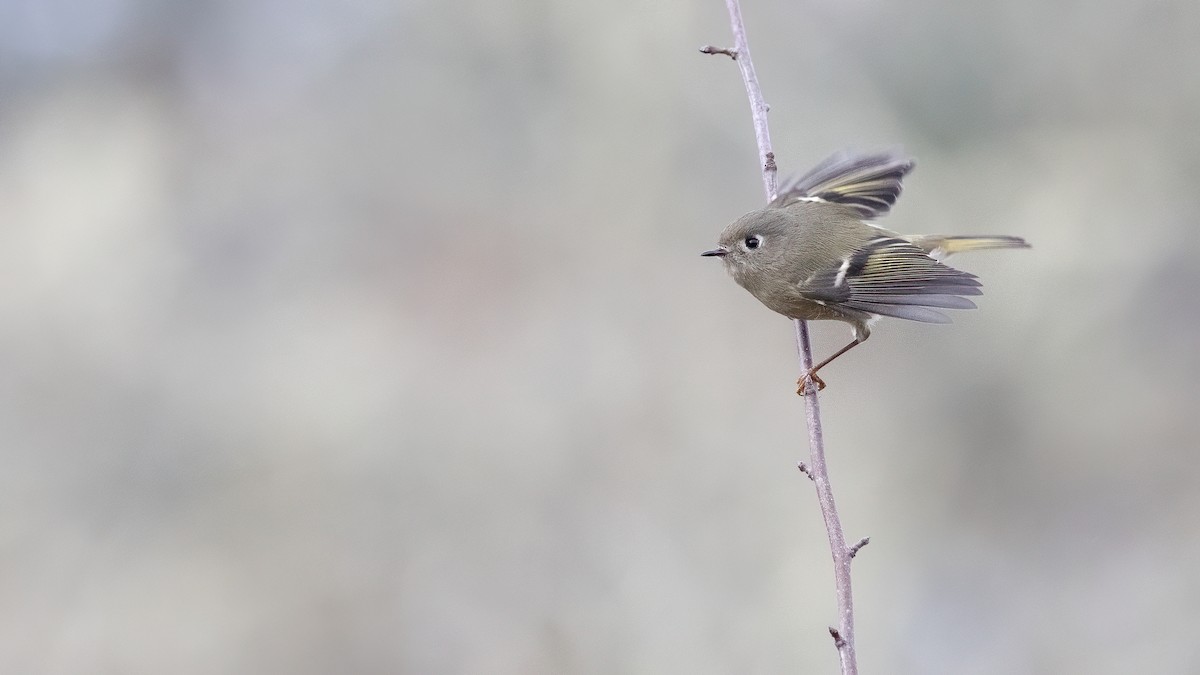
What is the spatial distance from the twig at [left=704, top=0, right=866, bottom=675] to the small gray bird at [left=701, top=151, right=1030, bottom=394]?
14 centimetres

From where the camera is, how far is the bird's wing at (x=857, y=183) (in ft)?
9.26

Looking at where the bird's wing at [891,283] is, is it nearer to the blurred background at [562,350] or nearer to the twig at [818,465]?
the twig at [818,465]

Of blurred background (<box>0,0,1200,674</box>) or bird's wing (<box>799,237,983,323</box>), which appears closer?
bird's wing (<box>799,237,983,323</box>)

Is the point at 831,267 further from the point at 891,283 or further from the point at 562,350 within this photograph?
the point at 562,350

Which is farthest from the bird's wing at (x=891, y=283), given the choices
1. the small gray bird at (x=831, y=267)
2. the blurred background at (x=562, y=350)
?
the blurred background at (x=562, y=350)

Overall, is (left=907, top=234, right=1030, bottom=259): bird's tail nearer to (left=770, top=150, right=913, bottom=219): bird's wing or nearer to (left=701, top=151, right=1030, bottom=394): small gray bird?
(left=701, top=151, right=1030, bottom=394): small gray bird

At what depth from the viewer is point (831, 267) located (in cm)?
245

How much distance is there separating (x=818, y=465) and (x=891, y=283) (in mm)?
794

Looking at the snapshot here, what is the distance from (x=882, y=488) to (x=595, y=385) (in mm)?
1630

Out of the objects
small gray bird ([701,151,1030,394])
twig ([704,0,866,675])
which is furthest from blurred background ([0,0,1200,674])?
twig ([704,0,866,675])

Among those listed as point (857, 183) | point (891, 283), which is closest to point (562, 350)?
point (857, 183)

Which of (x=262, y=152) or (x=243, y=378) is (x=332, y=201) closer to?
(x=262, y=152)

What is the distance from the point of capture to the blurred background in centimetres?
484

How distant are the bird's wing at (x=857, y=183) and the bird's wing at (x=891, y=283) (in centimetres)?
24
